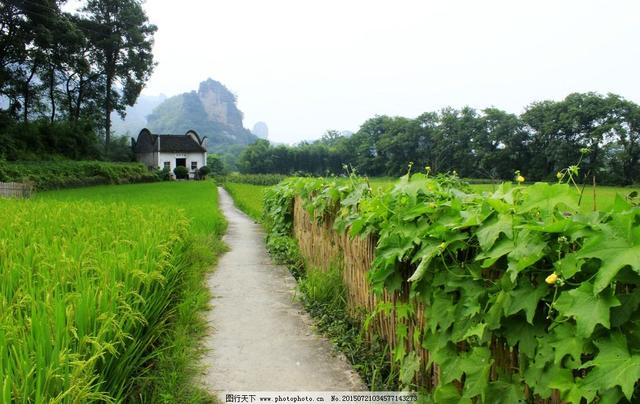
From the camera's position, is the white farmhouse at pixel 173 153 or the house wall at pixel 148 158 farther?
the house wall at pixel 148 158

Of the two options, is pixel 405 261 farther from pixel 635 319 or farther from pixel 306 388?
pixel 635 319

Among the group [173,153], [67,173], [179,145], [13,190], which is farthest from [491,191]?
[179,145]

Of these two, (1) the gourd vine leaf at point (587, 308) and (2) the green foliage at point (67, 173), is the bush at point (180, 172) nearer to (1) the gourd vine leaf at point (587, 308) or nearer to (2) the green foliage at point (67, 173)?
(2) the green foliage at point (67, 173)

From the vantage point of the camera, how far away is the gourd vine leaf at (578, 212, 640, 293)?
1.39 m

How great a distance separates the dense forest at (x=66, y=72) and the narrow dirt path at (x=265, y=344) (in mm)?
28171

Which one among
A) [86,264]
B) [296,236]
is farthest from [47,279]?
[296,236]

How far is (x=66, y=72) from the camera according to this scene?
142 feet

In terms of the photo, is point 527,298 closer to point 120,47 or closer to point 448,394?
point 448,394

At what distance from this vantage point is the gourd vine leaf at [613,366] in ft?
4.42

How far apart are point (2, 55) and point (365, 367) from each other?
36502 millimetres

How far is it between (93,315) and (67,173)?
1160 inches

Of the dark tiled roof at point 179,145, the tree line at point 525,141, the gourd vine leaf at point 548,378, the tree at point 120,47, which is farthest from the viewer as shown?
the dark tiled roof at point 179,145

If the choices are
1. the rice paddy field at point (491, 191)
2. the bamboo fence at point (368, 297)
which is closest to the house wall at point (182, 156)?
the rice paddy field at point (491, 191)

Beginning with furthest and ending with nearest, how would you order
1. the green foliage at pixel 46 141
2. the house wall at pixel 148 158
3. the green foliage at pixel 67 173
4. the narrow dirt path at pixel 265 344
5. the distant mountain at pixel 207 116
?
the distant mountain at pixel 207 116
the house wall at pixel 148 158
the green foliage at pixel 46 141
the green foliage at pixel 67 173
the narrow dirt path at pixel 265 344
